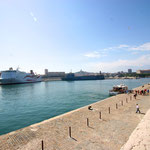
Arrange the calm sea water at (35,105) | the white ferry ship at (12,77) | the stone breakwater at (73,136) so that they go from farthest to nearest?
the white ferry ship at (12,77) < the calm sea water at (35,105) < the stone breakwater at (73,136)

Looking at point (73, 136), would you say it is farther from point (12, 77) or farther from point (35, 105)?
point (12, 77)

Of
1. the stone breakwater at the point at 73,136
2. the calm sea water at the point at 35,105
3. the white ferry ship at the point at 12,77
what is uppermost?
the white ferry ship at the point at 12,77

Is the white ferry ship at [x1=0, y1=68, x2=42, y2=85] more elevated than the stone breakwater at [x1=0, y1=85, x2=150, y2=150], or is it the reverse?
the white ferry ship at [x1=0, y1=68, x2=42, y2=85]

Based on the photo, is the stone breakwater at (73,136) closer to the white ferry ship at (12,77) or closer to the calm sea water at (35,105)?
the calm sea water at (35,105)

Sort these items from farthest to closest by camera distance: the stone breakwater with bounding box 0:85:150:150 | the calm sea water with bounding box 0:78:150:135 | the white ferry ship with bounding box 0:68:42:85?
the white ferry ship with bounding box 0:68:42:85 < the calm sea water with bounding box 0:78:150:135 < the stone breakwater with bounding box 0:85:150:150

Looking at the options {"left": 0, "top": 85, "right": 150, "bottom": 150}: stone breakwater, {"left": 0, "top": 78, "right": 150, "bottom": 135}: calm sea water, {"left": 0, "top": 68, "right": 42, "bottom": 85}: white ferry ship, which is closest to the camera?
{"left": 0, "top": 85, "right": 150, "bottom": 150}: stone breakwater

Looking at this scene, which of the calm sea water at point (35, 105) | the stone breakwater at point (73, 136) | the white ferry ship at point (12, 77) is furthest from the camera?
the white ferry ship at point (12, 77)

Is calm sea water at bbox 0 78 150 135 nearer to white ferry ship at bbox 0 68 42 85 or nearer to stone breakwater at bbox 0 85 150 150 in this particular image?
stone breakwater at bbox 0 85 150 150

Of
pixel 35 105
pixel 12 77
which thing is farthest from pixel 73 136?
pixel 12 77

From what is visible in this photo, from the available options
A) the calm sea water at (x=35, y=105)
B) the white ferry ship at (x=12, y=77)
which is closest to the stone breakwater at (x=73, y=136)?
the calm sea water at (x=35, y=105)

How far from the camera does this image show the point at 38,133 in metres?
9.98

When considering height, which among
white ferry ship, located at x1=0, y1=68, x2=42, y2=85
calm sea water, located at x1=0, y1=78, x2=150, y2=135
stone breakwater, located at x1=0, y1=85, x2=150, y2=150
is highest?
white ferry ship, located at x1=0, y1=68, x2=42, y2=85

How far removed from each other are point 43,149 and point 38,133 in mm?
2668

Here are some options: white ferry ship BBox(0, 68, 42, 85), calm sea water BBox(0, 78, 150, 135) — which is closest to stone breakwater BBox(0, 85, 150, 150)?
calm sea water BBox(0, 78, 150, 135)
